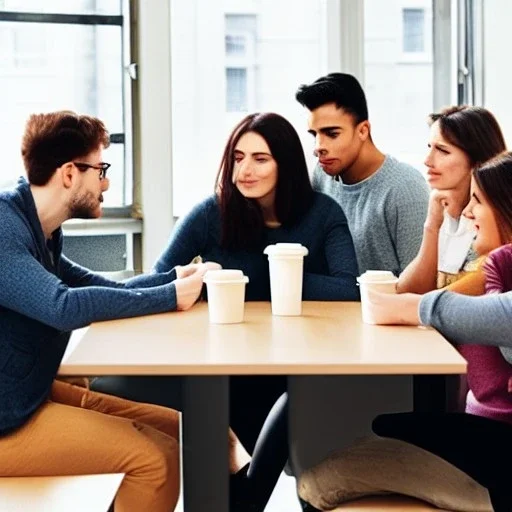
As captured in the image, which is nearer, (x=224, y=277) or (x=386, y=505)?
(x=386, y=505)

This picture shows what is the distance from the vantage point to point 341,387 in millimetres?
2482

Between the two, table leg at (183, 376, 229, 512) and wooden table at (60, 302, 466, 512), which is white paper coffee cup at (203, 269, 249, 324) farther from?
table leg at (183, 376, 229, 512)

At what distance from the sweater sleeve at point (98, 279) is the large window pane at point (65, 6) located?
57.4 inches

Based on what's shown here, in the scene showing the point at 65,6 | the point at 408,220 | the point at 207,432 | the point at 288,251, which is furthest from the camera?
the point at 65,6

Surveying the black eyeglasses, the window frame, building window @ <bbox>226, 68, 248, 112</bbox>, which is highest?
the window frame

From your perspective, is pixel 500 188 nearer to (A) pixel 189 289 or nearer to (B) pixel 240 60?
(A) pixel 189 289

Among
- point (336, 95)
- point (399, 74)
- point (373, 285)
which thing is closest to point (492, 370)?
point (373, 285)

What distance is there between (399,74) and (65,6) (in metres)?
1.31

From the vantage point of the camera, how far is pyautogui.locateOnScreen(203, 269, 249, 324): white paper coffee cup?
215 cm

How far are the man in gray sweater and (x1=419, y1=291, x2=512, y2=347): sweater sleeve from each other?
1.00 metres

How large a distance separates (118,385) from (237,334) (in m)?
0.68

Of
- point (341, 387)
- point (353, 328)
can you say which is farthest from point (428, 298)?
point (341, 387)

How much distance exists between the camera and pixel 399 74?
4016 millimetres

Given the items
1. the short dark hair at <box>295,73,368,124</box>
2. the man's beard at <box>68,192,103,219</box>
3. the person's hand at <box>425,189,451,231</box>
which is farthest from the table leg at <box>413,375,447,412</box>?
the short dark hair at <box>295,73,368,124</box>
